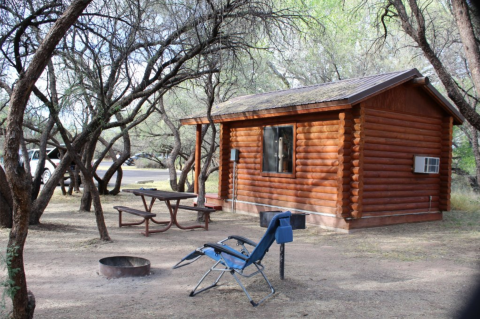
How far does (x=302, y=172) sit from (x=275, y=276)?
5.30 metres

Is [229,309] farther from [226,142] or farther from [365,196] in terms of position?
[226,142]

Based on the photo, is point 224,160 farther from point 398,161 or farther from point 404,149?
point 404,149

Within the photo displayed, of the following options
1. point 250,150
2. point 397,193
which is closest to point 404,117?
point 397,193

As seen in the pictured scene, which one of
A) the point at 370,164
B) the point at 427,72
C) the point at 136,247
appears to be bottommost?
the point at 136,247

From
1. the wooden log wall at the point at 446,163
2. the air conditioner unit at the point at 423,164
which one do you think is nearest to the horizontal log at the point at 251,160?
the air conditioner unit at the point at 423,164

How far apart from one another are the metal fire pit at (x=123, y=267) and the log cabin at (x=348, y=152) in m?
5.18

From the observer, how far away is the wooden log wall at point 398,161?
1001 centimetres

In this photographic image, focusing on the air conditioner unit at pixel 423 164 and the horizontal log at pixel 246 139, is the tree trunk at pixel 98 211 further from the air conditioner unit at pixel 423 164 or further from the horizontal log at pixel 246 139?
the air conditioner unit at pixel 423 164

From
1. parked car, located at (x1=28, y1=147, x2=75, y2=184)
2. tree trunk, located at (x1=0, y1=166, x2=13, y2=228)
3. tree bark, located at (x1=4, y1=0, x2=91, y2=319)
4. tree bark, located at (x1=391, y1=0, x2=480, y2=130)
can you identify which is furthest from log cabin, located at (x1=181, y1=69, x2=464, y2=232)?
parked car, located at (x1=28, y1=147, x2=75, y2=184)

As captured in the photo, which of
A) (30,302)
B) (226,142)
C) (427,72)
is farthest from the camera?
(427,72)

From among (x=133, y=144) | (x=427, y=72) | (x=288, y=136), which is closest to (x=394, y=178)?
(x=288, y=136)

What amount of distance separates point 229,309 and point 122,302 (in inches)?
43.7

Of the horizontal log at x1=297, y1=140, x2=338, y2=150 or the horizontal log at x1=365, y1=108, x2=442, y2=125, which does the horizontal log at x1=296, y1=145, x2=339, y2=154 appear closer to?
the horizontal log at x1=297, y1=140, x2=338, y2=150

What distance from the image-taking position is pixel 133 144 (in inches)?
910
